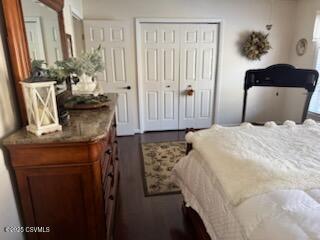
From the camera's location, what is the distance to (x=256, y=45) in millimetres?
4184

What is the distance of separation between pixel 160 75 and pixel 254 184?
136 inches

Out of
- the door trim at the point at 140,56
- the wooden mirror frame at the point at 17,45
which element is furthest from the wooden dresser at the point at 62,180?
the door trim at the point at 140,56

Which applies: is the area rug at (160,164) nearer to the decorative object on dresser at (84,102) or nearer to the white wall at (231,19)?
the decorative object on dresser at (84,102)

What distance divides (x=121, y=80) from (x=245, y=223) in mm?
3547

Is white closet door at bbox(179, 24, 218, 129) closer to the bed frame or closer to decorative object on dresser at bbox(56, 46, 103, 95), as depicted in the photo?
the bed frame

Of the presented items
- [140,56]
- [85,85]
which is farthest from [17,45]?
[140,56]

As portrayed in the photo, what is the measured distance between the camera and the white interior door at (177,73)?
409 centimetres

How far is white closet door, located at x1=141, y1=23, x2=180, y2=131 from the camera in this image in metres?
4.06

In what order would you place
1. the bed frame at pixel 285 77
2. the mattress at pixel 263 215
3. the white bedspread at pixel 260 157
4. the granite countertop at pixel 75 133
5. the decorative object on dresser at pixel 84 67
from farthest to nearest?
1. the bed frame at pixel 285 77
2. the decorative object on dresser at pixel 84 67
3. the granite countertop at pixel 75 133
4. the white bedspread at pixel 260 157
5. the mattress at pixel 263 215

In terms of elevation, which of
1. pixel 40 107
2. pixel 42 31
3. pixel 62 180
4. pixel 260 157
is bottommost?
pixel 62 180

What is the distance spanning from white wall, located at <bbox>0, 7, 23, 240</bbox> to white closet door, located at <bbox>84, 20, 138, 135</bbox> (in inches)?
104

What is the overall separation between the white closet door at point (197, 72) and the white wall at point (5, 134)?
11.1ft

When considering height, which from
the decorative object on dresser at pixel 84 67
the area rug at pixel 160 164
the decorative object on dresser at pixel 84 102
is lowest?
the area rug at pixel 160 164

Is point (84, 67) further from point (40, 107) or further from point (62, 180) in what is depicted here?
point (62, 180)
